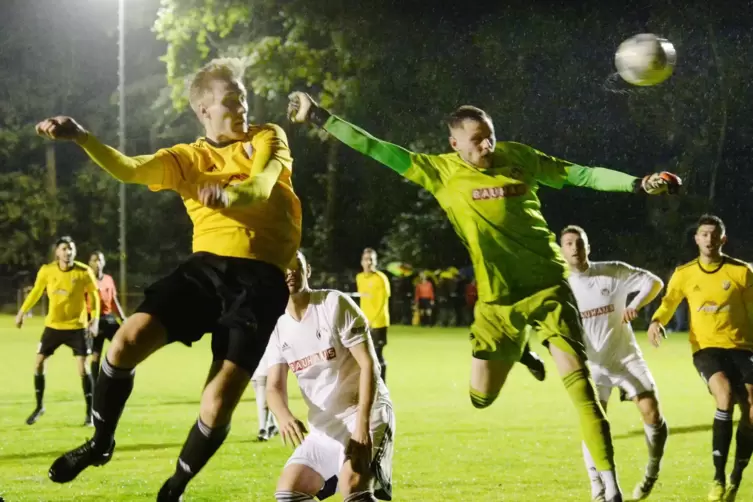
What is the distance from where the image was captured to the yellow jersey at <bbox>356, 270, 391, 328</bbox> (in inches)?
590

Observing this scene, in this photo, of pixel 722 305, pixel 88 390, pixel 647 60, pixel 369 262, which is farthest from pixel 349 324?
pixel 369 262

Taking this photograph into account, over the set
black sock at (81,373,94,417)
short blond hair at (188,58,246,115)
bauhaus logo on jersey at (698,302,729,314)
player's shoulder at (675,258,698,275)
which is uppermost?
short blond hair at (188,58,246,115)

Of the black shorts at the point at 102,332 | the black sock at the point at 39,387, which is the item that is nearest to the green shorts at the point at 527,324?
the black sock at the point at 39,387

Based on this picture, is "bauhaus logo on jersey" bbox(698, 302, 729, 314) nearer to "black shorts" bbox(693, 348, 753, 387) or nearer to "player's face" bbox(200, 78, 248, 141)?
"black shorts" bbox(693, 348, 753, 387)

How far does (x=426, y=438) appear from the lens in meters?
10.8

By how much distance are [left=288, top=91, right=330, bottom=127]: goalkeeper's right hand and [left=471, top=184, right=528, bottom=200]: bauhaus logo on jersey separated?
1068 millimetres

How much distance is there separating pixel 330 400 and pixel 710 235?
367cm

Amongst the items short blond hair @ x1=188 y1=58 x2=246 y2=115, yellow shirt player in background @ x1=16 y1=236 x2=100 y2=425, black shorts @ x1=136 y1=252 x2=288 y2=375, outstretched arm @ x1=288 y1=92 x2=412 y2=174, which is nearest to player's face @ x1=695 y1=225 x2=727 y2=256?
outstretched arm @ x1=288 y1=92 x2=412 y2=174

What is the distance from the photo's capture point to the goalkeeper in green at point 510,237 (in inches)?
255

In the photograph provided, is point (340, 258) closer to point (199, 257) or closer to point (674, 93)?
point (674, 93)

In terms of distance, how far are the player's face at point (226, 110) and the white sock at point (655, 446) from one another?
4.16m

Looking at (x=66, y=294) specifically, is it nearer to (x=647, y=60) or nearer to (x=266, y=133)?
(x=647, y=60)

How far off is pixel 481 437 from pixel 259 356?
6128 mm

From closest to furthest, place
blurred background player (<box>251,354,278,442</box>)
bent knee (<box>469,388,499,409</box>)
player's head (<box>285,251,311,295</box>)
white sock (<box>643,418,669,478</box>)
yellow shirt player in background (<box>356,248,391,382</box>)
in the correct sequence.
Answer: player's head (<box>285,251,311,295</box>) < bent knee (<box>469,388,499,409</box>) < white sock (<box>643,418,669,478</box>) < blurred background player (<box>251,354,278,442</box>) < yellow shirt player in background (<box>356,248,391,382</box>)
